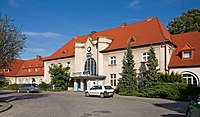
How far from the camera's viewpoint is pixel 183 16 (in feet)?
149

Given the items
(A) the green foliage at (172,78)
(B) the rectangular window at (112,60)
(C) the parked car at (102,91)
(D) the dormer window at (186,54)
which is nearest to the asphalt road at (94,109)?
(A) the green foliage at (172,78)

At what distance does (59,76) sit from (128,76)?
16555 millimetres

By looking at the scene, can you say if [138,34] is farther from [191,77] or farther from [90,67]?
[191,77]

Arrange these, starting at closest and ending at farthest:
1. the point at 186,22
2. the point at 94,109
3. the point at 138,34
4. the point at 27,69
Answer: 1. the point at 94,109
2. the point at 138,34
3. the point at 186,22
4. the point at 27,69

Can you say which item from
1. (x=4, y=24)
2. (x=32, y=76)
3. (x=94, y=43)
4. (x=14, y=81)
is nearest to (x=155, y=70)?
(x=94, y=43)

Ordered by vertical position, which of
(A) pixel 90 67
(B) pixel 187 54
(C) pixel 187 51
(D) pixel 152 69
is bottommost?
(D) pixel 152 69

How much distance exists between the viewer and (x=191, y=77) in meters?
30.1

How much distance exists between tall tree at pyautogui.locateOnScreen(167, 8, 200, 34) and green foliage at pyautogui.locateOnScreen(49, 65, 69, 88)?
73.7 feet

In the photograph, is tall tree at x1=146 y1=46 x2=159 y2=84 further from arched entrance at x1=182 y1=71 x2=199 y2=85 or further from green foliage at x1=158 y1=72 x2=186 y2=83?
arched entrance at x1=182 y1=71 x2=199 y2=85

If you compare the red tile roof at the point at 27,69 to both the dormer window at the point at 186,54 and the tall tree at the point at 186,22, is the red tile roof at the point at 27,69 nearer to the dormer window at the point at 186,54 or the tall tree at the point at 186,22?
the tall tree at the point at 186,22

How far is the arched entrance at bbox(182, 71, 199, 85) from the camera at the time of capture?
2962 centimetres

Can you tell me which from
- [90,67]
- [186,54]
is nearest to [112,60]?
[90,67]

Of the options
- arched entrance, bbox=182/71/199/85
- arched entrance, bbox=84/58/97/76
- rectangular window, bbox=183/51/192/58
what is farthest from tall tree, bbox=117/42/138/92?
arched entrance, bbox=84/58/97/76

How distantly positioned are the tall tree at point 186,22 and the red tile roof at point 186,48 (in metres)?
8.77
